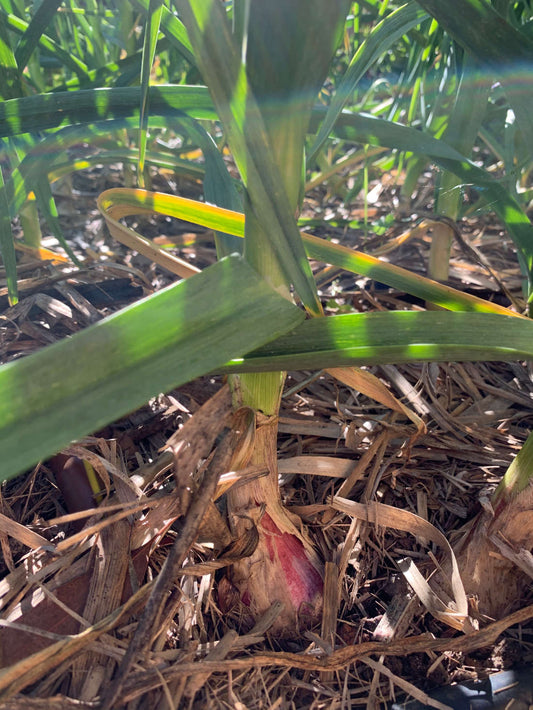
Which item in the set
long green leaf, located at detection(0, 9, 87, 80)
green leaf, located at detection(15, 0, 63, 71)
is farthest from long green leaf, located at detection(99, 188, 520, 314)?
long green leaf, located at detection(0, 9, 87, 80)

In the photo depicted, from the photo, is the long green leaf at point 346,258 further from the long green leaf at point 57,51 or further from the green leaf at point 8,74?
the long green leaf at point 57,51

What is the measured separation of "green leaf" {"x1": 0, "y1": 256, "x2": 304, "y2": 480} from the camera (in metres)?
0.30

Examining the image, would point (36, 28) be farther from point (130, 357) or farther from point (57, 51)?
point (130, 357)

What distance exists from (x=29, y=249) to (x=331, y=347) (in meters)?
0.78

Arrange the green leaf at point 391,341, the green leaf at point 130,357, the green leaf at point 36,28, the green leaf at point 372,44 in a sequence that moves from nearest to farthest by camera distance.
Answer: the green leaf at point 130,357 < the green leaf at point 391,341 < the green leaf at point 372,44 < the green leaf at point 36,28

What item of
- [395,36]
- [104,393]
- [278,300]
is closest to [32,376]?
[104,393]

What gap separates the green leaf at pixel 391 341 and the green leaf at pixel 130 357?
0.16 feet

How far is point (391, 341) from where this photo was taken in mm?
418

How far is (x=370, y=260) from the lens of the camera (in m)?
0.53

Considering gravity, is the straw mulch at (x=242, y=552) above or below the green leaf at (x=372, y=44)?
below

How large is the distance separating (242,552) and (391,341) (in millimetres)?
254

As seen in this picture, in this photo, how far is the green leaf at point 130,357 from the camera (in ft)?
1.00

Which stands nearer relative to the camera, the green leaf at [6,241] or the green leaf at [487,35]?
the green leaf at [487,35]

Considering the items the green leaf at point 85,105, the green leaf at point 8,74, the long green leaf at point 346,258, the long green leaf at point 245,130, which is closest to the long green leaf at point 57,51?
the green leaf at point 8,74
